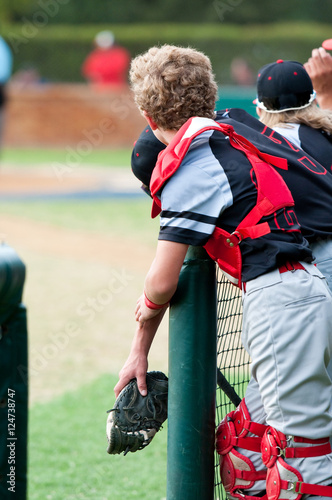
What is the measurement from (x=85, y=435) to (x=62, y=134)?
18855 mm

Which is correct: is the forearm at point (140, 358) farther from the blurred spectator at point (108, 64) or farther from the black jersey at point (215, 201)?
the blurred spectator at point (108, 64)

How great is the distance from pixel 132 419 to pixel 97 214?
35.3 ft

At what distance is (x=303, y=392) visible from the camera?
2.03 metres

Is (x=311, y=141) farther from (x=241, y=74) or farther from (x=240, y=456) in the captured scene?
(x=241, y=74)

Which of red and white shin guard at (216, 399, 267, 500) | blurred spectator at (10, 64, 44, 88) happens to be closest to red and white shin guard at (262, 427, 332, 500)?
red and white shin guard at (216, 399, 267, 500)

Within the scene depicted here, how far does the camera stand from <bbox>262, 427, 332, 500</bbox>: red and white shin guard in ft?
6.79

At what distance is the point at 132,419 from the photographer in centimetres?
224

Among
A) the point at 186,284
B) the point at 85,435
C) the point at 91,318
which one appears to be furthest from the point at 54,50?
the point at 186,284

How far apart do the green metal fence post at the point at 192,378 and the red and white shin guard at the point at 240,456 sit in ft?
0.22

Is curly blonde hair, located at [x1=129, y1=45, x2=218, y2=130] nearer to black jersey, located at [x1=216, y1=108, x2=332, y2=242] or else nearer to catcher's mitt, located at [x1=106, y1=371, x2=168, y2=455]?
black jersey, located at [x1=216, y1=108, x2=332, y2=242]

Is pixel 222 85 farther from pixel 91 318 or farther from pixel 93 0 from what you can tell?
pixel 91 318

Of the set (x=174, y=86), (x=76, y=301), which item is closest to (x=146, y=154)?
(x=174, y=86)

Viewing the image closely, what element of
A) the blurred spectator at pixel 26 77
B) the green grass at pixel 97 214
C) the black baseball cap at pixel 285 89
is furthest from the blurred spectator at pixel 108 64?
the black baseball cap at pixel 285 89

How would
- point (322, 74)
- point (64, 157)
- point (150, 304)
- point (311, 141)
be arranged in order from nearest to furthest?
point (150, 304), point (311, 141), point (322, 74), point (64, 157)
